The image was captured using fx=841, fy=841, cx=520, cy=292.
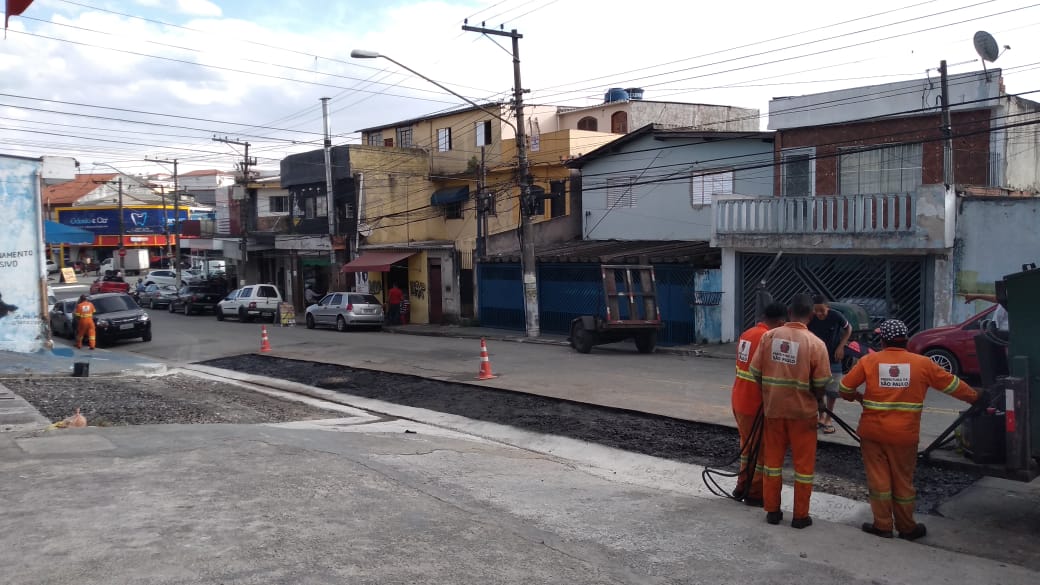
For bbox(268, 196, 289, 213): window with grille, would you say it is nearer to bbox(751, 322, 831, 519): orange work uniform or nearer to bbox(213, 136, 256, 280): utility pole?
bbox(213, 136, 256, 280): utility pole

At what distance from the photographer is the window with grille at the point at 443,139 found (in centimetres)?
A: 4047

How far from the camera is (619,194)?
1198 inches

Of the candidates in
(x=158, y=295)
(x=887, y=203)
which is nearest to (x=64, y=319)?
(x=158, y=295)

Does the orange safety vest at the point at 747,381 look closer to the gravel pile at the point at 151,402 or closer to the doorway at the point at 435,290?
the gravel pile at the point at 151,402

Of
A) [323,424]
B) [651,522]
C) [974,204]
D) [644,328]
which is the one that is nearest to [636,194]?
[644,328]

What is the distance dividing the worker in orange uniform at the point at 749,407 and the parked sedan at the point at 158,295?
136ft

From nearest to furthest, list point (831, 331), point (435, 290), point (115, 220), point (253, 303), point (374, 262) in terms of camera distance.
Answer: point (831, 331), point (435, 290), point (374, 262), point (253, 303), point (115, 220)

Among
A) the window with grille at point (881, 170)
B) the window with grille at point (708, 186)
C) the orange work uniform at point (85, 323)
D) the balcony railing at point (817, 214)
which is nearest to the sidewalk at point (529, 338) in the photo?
the balcony railing at point (817, 214)

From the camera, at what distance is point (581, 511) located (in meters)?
6.87

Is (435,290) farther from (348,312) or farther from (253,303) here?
(253,303)

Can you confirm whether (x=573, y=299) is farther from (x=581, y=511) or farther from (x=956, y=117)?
(x=581, y=511)

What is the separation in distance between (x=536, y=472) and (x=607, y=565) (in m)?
3.20

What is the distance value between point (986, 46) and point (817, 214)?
574 centimetres

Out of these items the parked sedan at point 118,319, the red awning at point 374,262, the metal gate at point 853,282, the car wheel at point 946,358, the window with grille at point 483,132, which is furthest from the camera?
the window with grille at point 483,132
